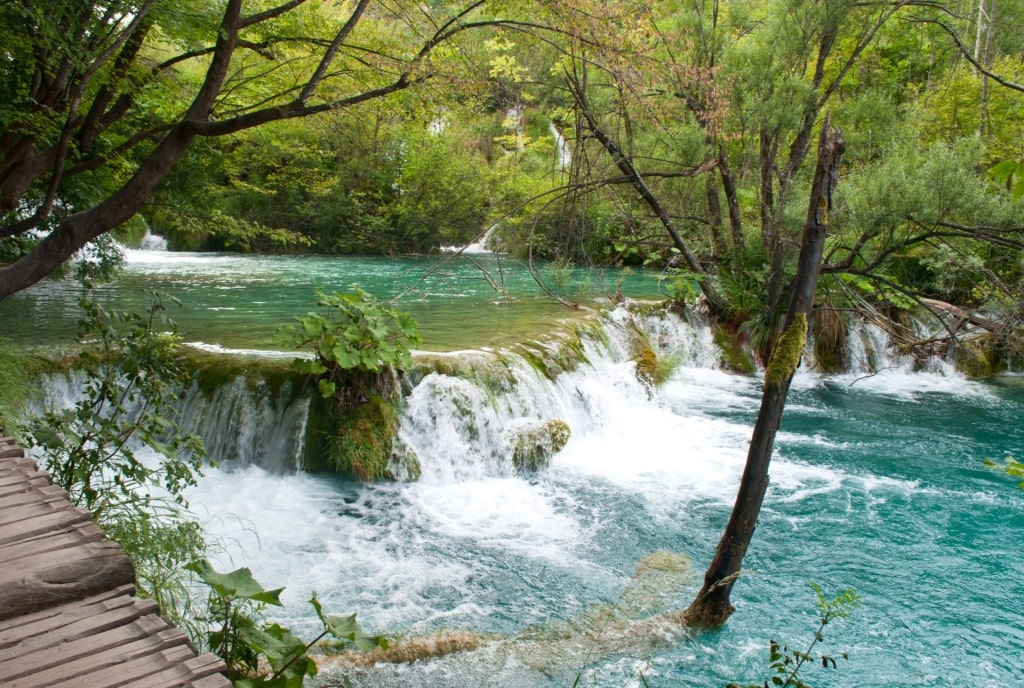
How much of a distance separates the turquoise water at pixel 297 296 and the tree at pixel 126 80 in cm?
181

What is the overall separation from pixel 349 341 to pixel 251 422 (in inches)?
51.5

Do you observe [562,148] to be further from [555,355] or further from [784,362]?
[784,362]

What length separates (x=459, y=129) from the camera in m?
25.7

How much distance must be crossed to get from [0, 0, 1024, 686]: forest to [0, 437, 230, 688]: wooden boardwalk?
1.02ft

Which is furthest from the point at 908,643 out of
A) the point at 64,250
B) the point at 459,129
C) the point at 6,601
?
the point at 459,129

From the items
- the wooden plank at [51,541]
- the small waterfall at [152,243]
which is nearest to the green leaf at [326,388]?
the wooden plank at [51,541]

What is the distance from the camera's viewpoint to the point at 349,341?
23.5 feet

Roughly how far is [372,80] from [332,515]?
14.8ft

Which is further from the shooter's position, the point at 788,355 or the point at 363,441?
the point at 363,441

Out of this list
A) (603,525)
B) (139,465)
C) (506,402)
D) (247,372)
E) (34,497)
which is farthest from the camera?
(506,402)

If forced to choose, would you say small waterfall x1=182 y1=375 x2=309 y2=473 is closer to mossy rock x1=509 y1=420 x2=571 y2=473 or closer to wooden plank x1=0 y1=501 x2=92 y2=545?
mossy rock x1=509 y1=420 x2=571 y2=473

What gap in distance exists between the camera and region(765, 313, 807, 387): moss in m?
4.18

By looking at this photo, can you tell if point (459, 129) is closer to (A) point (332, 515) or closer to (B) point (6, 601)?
(A) point (332, 515)

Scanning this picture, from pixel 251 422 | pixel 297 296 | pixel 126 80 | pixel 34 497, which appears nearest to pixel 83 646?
pixel 34 497
